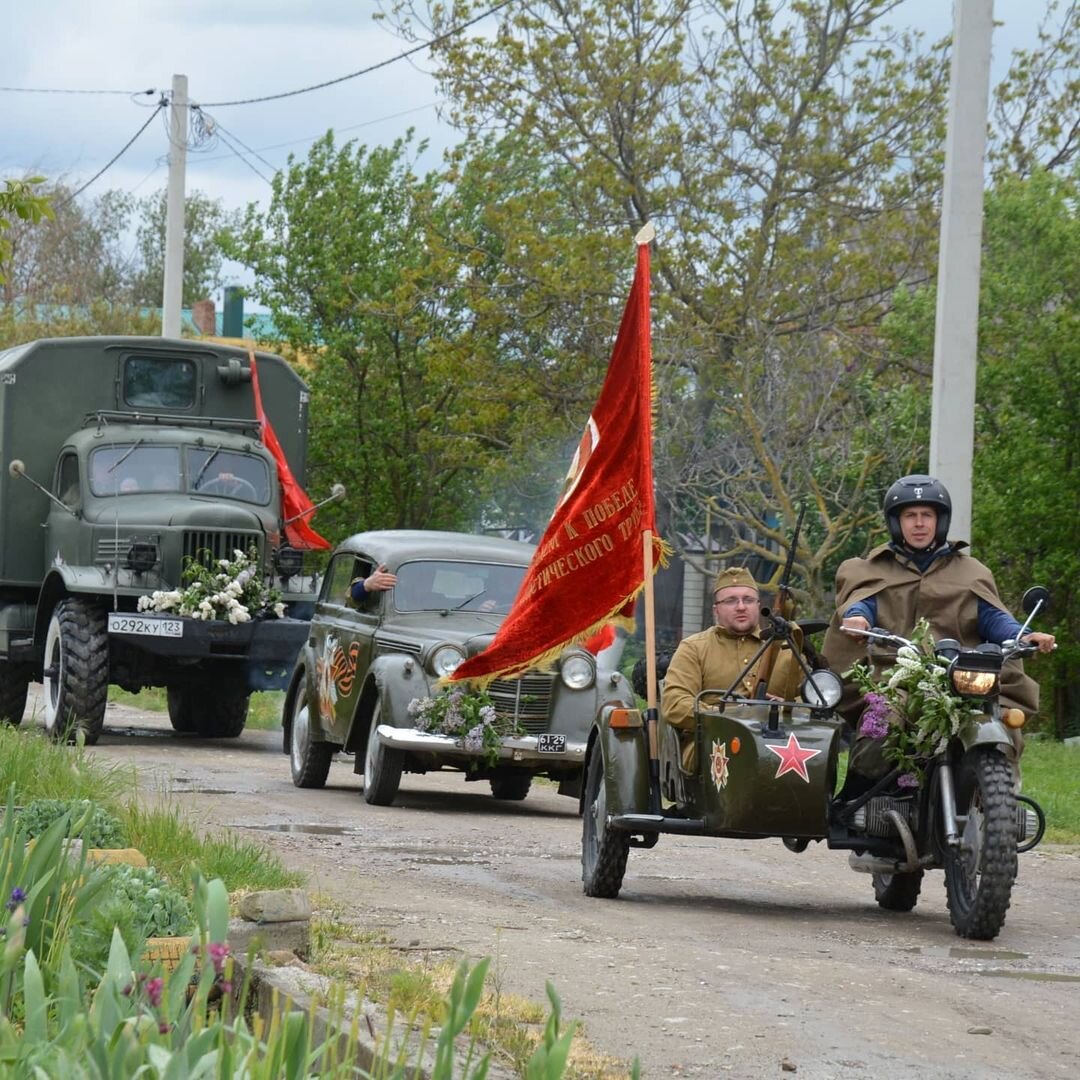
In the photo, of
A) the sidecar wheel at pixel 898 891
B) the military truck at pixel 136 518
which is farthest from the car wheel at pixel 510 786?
the sidecar wheel at pixel 898 891

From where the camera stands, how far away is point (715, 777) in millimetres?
9250

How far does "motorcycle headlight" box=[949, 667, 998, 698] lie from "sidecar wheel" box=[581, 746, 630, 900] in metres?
1.65

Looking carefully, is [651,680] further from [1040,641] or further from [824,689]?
[1040,641]

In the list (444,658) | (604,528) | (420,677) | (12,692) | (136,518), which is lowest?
(12,692)

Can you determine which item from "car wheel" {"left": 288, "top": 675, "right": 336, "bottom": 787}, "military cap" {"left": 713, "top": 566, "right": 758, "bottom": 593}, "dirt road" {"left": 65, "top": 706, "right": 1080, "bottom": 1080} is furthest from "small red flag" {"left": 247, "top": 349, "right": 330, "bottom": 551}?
"military cap" {"left": 713, "top": 566, "right": 758, "bottom": 593}

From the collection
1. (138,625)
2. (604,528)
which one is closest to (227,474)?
(138,625)

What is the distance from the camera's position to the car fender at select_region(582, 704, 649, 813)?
9.46 m

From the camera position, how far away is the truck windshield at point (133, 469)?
60.4ft

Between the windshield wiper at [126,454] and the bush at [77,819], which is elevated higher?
the windshield wiper at [126,454]

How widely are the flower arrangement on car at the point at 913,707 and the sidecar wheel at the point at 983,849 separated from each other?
0.18 meters

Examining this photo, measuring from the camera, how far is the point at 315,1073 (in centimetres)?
414

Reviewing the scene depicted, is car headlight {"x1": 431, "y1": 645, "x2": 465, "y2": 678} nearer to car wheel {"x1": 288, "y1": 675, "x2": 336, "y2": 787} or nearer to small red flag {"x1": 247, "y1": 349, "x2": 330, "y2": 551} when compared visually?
car wheel {"x1": 288, "y1": 675, "x2": 336, "y2": 787}

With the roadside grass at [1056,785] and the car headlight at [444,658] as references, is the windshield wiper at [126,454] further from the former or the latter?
the roadside grass at [1056,785]

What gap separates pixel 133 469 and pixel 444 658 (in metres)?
5.81
